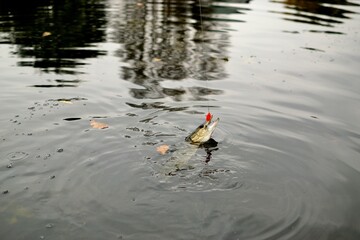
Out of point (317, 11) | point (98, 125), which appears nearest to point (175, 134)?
point (98, 125)

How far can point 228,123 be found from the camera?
6.16 meters

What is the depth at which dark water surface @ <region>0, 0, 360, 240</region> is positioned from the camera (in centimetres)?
384

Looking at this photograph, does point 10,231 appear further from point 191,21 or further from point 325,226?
point 191,21

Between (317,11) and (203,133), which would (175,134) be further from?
(317,11)

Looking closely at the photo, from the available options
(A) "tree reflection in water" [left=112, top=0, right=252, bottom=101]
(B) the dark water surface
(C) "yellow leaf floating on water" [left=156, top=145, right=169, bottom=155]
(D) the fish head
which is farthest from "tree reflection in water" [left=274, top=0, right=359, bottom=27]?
(C) "yellow leaf floating on water" [left=156, top=145, right=169, bottom=155]

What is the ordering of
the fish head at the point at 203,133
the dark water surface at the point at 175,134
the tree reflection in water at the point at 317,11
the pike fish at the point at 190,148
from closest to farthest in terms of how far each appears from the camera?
the dark water surface at the point at 175,134
the pike fish at the point at 190,148
the fish head at the point at 203,133
the tree reflection in water at the point at 317,11

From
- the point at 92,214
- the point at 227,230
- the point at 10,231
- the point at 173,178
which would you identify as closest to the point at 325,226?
the point at 227,230

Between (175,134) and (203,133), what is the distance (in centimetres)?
64

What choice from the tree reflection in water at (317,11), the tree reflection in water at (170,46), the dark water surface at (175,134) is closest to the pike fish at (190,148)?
the dark water surface at (175,134)

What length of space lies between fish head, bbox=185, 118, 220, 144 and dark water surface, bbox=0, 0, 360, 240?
7.9 inches

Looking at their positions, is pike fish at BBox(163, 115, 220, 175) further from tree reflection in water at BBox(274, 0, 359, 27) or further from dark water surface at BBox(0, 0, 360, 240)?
tree reflection in water at BBox(274, 0, 359, 27)

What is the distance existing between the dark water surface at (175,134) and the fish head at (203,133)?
7.9 inches

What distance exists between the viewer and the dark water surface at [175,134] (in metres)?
3.84

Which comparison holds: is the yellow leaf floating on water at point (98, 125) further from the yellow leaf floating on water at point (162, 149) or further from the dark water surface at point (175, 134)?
the yellow leaf floating on water at point (162, 149)
